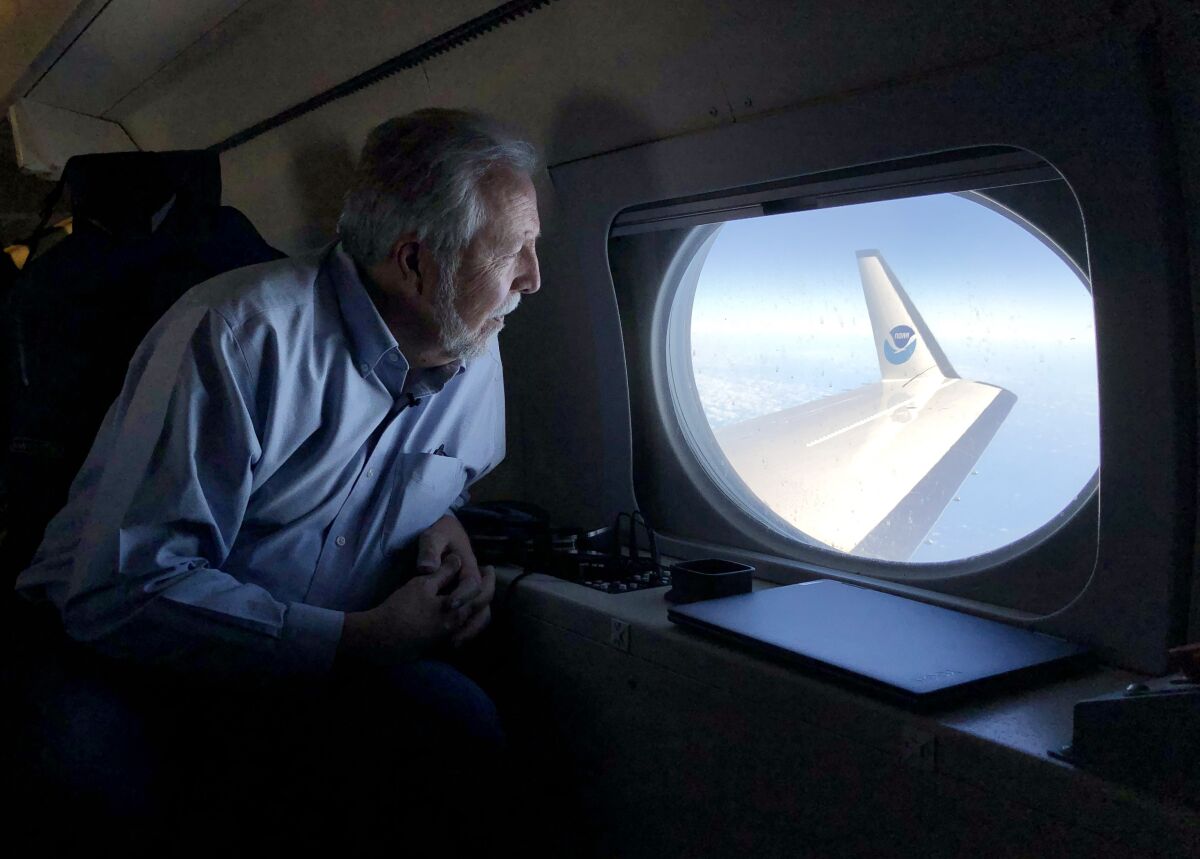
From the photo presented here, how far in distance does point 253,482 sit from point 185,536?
156 millimetres

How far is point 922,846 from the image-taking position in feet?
3.66

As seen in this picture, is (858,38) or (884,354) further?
(884,354)

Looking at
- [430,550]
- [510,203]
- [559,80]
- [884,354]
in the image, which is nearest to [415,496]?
[430,550]

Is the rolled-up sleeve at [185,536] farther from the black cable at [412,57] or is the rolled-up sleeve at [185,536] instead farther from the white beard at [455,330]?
the black cable at [412,57]

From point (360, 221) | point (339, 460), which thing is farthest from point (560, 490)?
point (360, 221)

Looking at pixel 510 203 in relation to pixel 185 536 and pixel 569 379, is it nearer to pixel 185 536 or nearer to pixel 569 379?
pixel 569 379

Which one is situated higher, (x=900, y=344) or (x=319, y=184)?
(x=319, y=184)

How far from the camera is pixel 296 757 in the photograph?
1.65 m

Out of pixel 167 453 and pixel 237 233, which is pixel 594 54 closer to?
pixel 167 453

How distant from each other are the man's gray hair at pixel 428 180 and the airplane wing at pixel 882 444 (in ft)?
2.56

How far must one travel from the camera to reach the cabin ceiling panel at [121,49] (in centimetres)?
233

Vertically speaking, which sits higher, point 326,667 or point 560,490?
point 560,490

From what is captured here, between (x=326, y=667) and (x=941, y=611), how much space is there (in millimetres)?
1077

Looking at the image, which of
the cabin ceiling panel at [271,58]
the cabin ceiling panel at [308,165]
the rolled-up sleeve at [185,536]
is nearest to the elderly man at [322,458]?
the rolled-up sleeve at [185,536]
